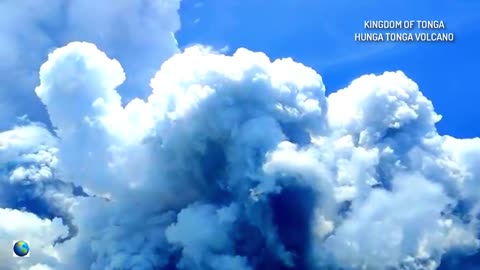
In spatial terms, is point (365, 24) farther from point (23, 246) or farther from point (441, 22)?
point (23, 246)

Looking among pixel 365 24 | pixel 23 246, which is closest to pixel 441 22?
pixel 365 24

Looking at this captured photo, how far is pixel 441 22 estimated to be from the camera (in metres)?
145

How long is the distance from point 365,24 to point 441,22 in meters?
4.32

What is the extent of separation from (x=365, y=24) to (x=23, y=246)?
24.5 metres

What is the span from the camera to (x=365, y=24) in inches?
5738

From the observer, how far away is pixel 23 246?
152 m

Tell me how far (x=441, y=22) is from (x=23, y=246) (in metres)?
28.2
